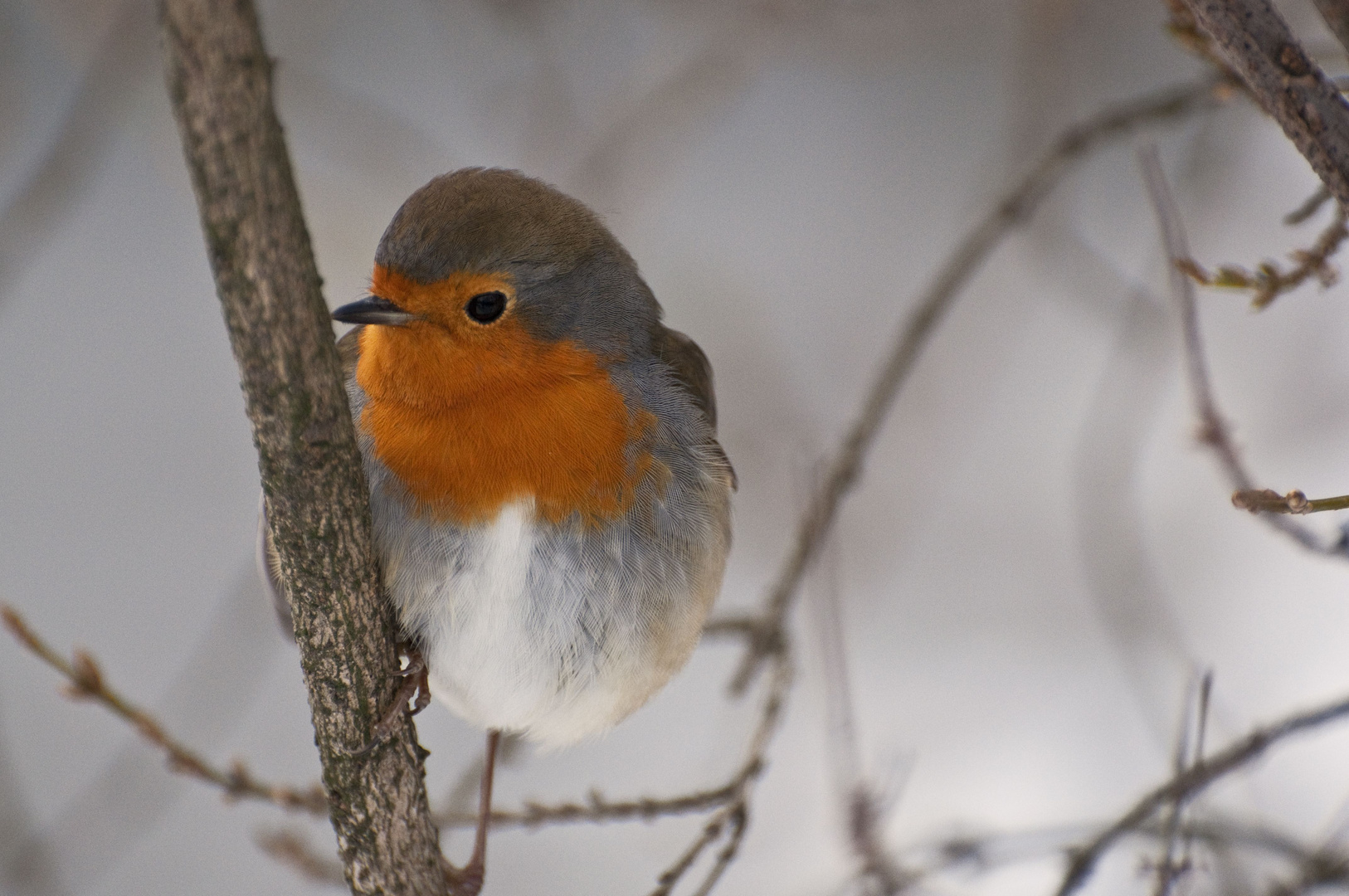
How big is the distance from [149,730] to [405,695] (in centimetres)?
56

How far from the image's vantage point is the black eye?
188cm

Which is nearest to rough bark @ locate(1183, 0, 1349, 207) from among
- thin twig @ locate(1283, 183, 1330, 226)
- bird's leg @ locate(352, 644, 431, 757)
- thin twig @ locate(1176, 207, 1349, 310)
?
thin twig @ locate(1176, 207, 1349, 310)

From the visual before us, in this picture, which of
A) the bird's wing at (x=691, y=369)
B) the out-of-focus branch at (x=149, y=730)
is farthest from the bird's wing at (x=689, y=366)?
the out-of-focus branch at (x=149, y=730)

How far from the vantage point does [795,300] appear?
15.2ft

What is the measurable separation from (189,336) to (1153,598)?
356 centimetres

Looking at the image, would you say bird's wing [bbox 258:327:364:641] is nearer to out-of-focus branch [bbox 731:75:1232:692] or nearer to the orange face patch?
the orange face patch

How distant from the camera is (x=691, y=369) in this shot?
2285 millimetres

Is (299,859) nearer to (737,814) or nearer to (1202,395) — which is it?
(737,814)

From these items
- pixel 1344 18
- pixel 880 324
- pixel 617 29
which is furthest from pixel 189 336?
pixel 1344 18

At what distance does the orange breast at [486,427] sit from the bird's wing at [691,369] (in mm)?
294

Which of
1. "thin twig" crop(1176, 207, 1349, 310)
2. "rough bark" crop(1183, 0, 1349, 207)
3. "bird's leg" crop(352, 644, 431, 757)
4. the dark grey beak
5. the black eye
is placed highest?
the black eye

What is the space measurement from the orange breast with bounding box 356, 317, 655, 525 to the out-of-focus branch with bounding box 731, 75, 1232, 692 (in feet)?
2.08

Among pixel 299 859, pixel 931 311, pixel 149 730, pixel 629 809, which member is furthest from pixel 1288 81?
pixel 299 859

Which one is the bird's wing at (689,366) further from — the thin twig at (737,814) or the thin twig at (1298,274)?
the thin twig at (1298,274)
